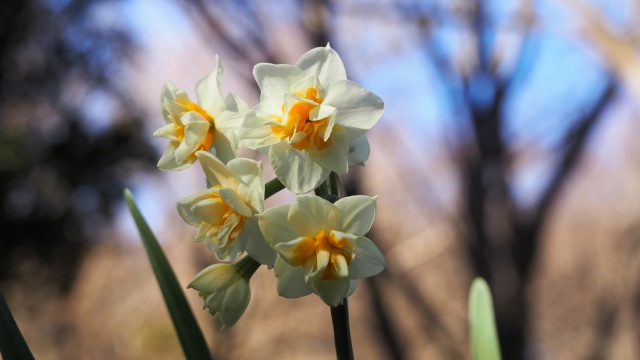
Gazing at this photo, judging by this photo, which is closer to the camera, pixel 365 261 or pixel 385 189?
pixel 365 261

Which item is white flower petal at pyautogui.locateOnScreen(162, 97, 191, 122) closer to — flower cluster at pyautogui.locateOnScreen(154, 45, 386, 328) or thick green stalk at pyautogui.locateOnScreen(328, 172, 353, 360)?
flower cluster at pyautogui.locateOnScreen(154, 45, 386, 328)

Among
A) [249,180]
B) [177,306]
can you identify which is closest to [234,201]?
[249,180]

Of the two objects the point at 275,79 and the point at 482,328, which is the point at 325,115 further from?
the point at 482,328

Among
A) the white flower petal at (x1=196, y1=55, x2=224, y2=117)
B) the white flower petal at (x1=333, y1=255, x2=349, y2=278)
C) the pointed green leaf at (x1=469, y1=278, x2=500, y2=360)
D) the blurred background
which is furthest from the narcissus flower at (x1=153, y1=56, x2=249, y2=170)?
the blurred background

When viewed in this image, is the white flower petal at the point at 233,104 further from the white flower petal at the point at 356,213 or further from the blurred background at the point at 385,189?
the blurred background at the point at 385,189

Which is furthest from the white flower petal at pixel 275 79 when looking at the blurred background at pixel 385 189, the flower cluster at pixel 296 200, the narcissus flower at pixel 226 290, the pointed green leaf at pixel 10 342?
the blurred background at pixel 385 189

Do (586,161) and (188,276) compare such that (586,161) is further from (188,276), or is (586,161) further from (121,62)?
(121,62)
